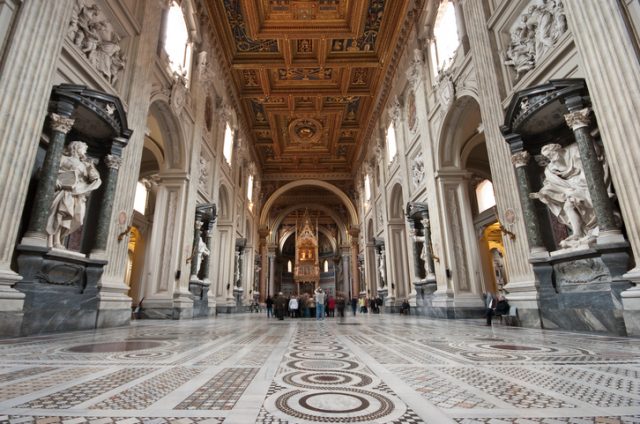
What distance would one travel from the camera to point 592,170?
4.16 meters

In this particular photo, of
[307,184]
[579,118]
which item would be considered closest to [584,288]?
[579,118]

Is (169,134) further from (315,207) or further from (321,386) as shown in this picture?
(315,207)

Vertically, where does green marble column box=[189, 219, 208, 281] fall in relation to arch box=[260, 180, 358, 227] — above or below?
below

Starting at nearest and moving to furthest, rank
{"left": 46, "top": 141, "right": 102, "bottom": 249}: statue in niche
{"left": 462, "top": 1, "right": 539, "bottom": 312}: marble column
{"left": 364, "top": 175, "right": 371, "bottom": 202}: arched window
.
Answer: {"left": 46, "top": 141, "right": 102, "bottom": 249}: statue in niche → {"left": 462, "top": 1, "right": 539, "bottom": 312}: marble column → {"left": 364, "top": 175, "right": 371, "bottom": 202}: arched window

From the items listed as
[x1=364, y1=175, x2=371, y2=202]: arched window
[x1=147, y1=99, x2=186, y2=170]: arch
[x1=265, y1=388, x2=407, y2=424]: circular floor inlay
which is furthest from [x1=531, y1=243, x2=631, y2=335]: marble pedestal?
[x1=364, y1=175, x2=371, y2=202]: arched window

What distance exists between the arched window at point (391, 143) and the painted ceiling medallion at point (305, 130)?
208 inches

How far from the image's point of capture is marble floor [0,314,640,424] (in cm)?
124

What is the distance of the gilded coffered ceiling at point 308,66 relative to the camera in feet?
37.4

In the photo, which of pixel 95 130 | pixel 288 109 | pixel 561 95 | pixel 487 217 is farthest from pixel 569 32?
pixel 288 109

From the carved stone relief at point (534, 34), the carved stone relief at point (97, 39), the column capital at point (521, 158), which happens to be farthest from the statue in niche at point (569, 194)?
the carved stone relief at point (97, 39)

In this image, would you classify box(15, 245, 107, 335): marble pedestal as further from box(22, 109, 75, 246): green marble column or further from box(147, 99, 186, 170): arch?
box(147, 99, 186, 170): arch

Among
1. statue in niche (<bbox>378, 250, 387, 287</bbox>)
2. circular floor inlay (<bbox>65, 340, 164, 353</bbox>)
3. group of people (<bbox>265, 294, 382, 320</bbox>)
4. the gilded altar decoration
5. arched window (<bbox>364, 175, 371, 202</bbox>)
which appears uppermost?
arched window (<bbox>364, 175, 371, 202</bbox>)

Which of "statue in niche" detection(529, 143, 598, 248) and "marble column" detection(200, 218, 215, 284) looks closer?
"statue in niche" detection(529, 143, 598, 248)

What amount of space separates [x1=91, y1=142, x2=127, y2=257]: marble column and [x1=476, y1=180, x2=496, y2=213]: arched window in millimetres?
13375
